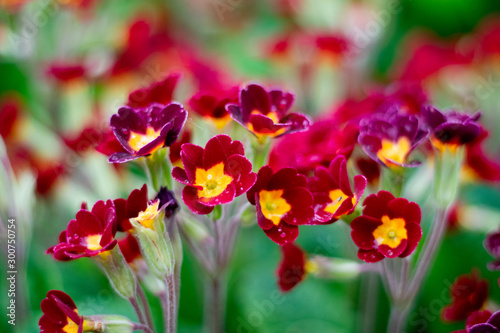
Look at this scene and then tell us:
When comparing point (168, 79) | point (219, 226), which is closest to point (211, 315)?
point (219, 226)

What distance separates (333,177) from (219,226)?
13 cm

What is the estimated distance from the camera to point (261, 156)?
1.90 feet

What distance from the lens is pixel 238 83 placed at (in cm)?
75

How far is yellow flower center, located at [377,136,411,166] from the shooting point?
0.56m

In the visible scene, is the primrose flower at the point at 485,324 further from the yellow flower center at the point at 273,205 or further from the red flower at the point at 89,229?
the red flower at the point at 89,229

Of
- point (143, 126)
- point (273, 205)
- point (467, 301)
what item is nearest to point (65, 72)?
point (143, 126)

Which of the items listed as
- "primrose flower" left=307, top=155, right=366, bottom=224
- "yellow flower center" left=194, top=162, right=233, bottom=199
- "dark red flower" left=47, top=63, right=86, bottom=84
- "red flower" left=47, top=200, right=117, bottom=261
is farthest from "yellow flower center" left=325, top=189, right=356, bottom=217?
"dark red flower" left=47, top=63, right=86, bottom=84

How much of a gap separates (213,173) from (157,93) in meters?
0.16
